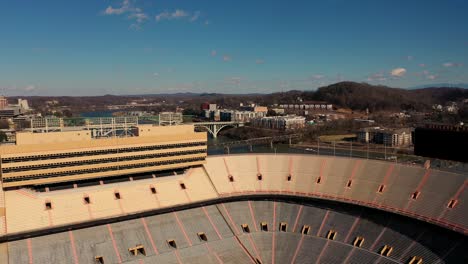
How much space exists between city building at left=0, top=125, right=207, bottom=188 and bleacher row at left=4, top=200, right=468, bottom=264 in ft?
25.7

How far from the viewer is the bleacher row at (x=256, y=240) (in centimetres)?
3947

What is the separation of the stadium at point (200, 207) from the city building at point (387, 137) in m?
75.0

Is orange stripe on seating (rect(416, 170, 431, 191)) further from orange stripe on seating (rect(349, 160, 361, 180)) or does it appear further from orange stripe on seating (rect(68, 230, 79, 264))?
orange stripe on seating (rect(68, 230, 79, 264))

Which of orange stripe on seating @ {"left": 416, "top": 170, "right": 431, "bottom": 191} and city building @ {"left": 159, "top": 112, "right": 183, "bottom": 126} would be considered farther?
city building @ {"left": 159, "top": 112, "right": 183, "bottom": 126}

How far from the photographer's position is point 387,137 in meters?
124

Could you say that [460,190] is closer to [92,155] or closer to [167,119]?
[167,119]

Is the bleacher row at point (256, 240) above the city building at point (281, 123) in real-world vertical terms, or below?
below

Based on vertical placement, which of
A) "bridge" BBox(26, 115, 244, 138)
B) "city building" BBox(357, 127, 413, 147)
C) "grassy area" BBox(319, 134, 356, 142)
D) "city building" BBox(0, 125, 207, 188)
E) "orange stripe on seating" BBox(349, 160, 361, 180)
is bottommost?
"grassy area" BBox(319, 134, 356, 142)

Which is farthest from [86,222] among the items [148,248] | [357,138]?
[357,138]

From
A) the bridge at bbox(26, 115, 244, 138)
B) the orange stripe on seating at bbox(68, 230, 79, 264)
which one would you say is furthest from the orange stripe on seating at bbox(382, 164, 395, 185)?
the orange stripe on seating at bbox(68, 230, 79, 264)

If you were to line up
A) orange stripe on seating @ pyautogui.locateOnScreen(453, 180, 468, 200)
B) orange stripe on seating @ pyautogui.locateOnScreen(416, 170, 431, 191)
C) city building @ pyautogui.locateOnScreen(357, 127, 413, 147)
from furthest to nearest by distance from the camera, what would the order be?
city building @ pyautogui.locateOnScreen(357, 127, 413, 147)
orange stripe on seating @ pyautogui.locateOnScreen(416, 170, 431, 191)
orange stripe on seating @ pyautogui.locateOnScreen(453, 180, 468, 200)

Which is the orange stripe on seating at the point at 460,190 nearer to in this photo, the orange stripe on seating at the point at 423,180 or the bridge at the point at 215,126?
the orange stripe on seating at the point at 423,180

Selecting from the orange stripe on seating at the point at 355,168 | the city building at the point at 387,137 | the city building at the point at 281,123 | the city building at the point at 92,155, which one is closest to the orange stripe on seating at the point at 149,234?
the city building at the point at 92,155

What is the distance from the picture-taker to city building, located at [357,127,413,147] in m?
123
